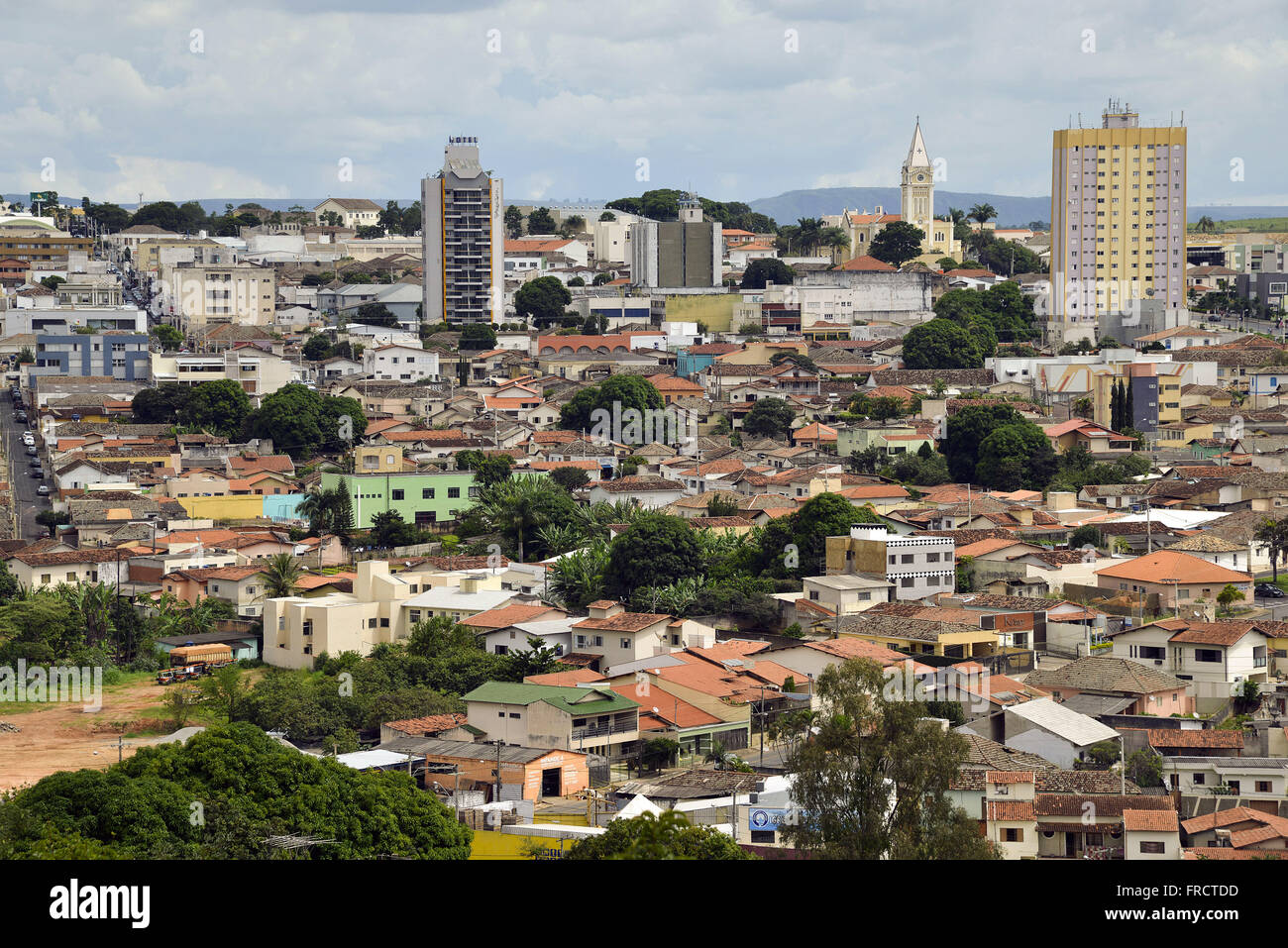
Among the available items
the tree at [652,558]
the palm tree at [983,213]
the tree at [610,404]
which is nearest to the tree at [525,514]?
the tree at [652,558]

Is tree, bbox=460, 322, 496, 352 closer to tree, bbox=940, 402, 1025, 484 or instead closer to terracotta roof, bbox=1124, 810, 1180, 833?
tree, bbox=940, 402, 1025, 484

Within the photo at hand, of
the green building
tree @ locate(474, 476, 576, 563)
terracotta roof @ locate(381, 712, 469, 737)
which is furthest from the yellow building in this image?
terracotta roof @ locate(381, 712, 469, 737)

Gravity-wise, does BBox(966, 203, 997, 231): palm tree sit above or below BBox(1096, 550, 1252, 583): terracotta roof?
above

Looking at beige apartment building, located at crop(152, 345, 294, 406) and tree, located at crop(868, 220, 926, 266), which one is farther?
tree, located at crop(868, 220, 926, 266)

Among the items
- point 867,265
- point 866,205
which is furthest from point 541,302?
point 866,205

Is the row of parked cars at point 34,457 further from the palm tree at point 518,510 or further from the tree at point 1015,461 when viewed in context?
the tree at point 1015,461
